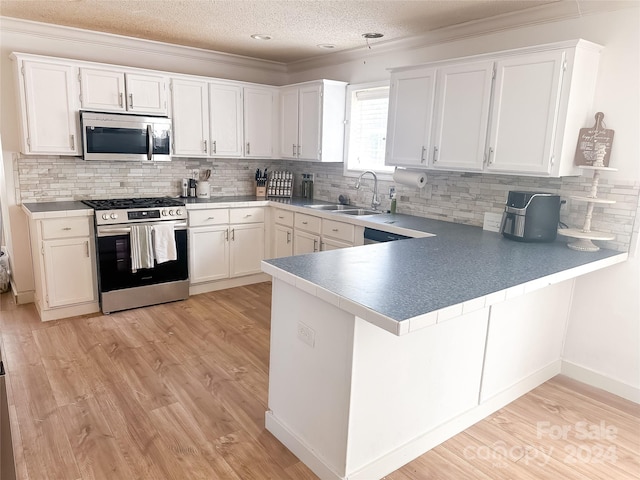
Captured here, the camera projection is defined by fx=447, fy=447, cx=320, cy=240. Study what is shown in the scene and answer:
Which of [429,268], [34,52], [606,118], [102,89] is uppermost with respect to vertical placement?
[34,52]

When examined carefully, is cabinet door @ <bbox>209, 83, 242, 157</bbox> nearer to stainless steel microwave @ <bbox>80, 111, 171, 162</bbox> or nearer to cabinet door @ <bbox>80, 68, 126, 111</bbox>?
stainless steel microwave @ <bbox>80, 111, 171, 162</bbox>

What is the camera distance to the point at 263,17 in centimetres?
345

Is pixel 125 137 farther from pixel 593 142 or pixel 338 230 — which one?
pixel 593 142

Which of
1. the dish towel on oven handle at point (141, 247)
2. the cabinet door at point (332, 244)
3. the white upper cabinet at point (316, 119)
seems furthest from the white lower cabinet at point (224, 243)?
the cabinet door at point (332, 244)

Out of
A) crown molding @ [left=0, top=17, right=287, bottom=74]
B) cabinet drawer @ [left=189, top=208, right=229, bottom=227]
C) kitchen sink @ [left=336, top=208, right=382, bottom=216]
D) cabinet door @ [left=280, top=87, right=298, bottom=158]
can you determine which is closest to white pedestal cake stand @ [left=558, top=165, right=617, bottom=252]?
kitchen sink @ [left=336, top=208, right=382, bottom=216]

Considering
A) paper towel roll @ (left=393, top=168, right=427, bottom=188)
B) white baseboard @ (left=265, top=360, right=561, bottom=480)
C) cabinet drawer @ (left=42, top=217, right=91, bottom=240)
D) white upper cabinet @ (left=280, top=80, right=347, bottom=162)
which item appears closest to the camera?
white baseboard @ (left=265, top=360, right=561, bottom=480)

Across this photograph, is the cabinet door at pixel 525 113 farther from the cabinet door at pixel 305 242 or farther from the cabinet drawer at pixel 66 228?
the cabinet drawer at pixel 66 228

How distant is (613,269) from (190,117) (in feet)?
12.7

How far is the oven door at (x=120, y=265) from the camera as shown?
383cm

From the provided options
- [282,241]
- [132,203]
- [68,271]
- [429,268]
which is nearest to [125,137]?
[132,203]

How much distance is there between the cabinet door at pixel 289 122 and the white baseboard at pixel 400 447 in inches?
128

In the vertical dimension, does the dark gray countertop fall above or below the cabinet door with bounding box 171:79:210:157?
below

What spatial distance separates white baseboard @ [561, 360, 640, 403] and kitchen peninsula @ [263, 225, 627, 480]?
0.60m

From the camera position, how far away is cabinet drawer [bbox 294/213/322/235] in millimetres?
4293
